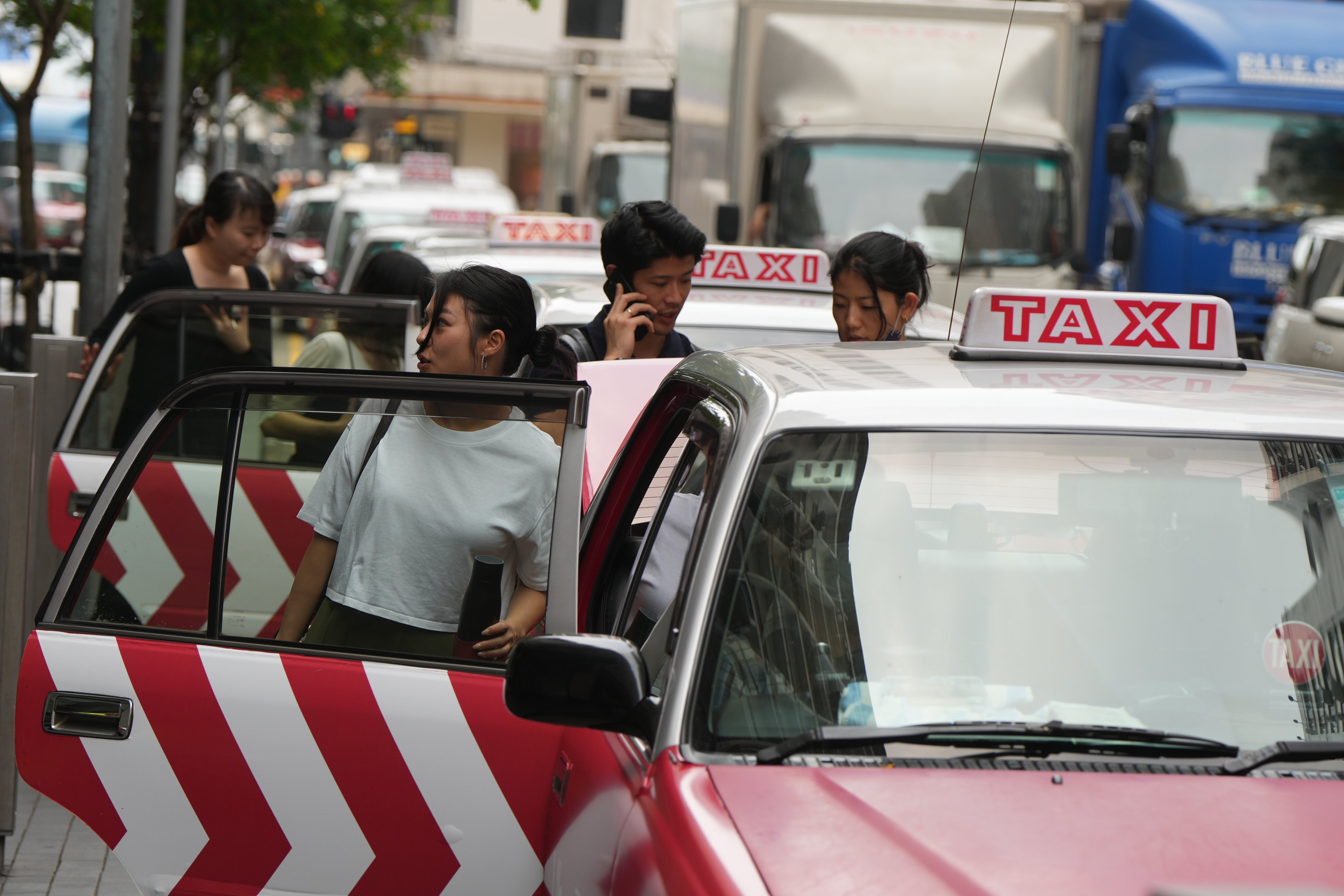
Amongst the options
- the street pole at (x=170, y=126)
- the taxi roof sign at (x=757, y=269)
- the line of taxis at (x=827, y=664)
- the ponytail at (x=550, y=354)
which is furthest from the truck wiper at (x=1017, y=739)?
the street pole at (x=170, y=126)

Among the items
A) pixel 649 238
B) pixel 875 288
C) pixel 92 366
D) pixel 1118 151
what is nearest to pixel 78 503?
pixel 92 366

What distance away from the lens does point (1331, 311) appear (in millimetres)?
12766

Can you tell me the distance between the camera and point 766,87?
14102mm

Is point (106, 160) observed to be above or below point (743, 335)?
above

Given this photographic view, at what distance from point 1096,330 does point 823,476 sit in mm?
842

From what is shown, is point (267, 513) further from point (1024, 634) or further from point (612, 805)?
point (1024, 634)

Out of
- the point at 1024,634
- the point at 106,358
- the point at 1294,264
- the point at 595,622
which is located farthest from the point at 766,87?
the point at 1024,634

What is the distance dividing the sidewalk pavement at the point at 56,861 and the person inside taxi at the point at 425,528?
5.54 ft

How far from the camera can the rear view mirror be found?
12.7 metres

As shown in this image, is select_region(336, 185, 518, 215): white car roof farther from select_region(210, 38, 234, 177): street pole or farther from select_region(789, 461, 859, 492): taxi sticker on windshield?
select_region(789, 461, 859, 492): taxi sticker on windshield

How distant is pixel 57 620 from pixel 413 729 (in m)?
0.74

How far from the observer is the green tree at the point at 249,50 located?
659 inches

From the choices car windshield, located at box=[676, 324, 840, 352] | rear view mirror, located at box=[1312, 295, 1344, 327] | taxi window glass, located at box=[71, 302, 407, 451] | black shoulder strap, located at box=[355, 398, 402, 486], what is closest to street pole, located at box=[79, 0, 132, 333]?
taxi window glass, located at box=[71, 302, 407, 451]

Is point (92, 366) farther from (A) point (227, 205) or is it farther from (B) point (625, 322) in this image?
(B) point (625, 322)
